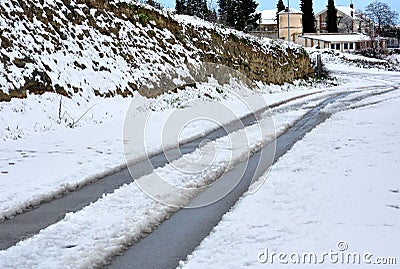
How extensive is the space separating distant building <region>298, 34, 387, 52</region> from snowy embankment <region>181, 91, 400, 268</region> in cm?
7863

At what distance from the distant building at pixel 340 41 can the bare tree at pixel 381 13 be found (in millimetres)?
8692

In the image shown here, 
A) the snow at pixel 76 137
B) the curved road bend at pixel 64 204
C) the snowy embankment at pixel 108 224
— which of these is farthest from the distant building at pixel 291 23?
the snowy embankment at pixel 108 224

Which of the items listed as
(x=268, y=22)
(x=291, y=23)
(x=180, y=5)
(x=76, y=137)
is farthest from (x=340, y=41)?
(x=76, y=137)

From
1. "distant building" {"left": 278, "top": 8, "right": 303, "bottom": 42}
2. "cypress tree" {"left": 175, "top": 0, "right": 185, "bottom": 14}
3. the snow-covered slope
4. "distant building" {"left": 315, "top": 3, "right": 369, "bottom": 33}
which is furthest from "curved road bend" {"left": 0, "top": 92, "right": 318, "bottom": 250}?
"distant building" {"left": 315, "top": 3, "right": 369, "bottom": 33}

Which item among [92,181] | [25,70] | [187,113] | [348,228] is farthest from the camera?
[187,113]

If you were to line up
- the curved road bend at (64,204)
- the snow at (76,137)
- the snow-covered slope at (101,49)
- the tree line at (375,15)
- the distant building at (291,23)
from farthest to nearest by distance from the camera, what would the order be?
the tree line at (375,15) → the distant building at (291,23) → the snow-covered slope at (101,49) → the snow at (76,137) → the curved road bend at (64,204)

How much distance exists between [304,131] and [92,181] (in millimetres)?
6460

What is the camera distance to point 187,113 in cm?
1662

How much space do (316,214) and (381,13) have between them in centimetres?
10247

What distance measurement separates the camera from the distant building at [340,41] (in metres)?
86.3

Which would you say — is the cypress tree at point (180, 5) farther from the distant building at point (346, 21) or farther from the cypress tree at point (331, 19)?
the distant building at point (346, 21)

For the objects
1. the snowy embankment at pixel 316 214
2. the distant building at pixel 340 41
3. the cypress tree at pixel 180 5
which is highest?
the cypress tree at pixel 180 5

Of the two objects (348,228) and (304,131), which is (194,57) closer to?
(304,131)

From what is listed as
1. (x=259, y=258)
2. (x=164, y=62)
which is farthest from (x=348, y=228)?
(x=164, y=62)
